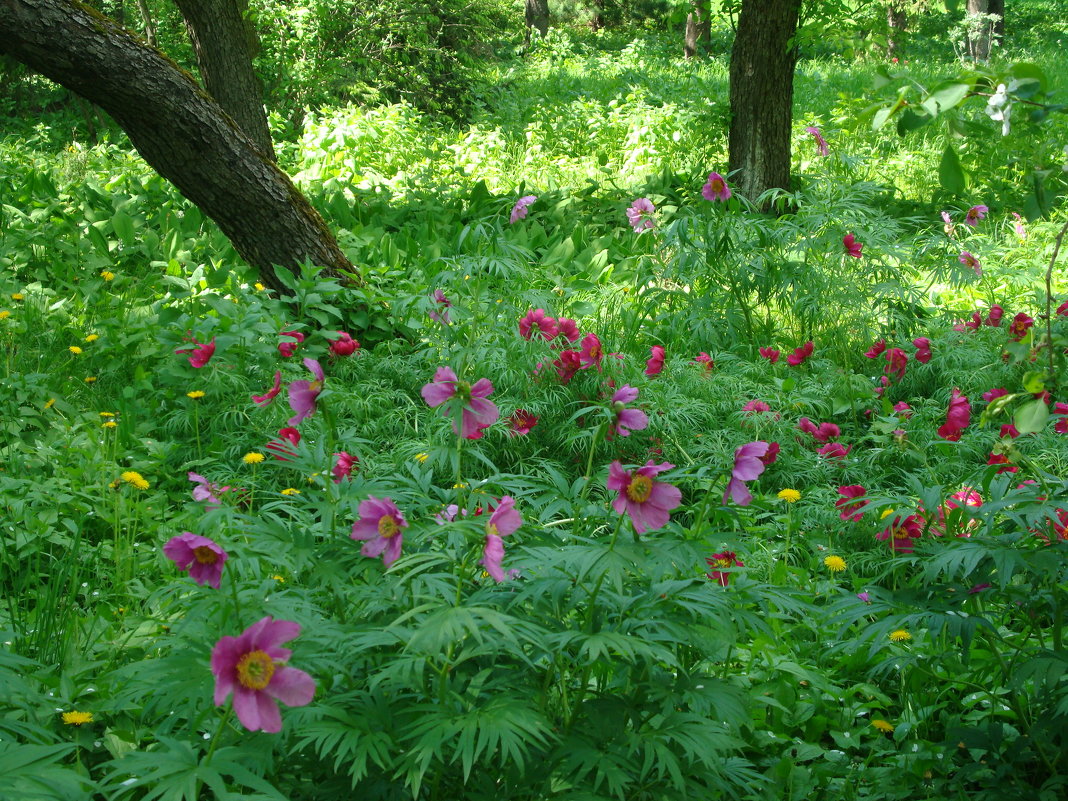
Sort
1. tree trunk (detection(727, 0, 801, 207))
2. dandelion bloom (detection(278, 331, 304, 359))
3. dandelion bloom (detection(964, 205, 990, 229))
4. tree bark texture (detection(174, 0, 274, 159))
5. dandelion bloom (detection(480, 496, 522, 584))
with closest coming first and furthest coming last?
dandelion bloom (detection(480, 496, 522, 584)) < dandelion bloom (detection(278, 331, 304, 359)) < dandelion bloom (detection(964, 205, 990, 229)) < tree trunk (detection(727, 0, 801, 207)) < tree bark texture (detection(174, 0, 274, 159))

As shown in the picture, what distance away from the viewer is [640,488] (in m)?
1.33

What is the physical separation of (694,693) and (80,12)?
348cm

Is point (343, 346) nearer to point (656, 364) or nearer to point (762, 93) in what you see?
point (656, 364)

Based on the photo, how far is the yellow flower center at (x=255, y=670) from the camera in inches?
44.1

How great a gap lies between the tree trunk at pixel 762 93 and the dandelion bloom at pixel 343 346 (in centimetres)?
311

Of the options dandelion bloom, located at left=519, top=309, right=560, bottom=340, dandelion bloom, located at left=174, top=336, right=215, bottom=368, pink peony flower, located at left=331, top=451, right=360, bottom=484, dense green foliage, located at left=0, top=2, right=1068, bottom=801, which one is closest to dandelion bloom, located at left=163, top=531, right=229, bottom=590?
dense green foliage, located at left=0, top=2, right=1068, bottom=801

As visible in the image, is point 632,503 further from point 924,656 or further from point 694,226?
point 694,226

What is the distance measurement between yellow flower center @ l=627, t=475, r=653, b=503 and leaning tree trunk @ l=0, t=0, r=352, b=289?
3151 mm

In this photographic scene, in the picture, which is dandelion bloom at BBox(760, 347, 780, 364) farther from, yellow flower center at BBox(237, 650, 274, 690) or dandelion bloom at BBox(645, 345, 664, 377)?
yellow flower center at BBox(237, 650, 274, 690)

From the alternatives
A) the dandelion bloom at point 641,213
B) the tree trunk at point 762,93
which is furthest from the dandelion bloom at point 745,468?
the tree trunk at point 762,93

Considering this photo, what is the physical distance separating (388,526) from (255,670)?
0.98 ft

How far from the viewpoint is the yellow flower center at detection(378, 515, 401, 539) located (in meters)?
1.36

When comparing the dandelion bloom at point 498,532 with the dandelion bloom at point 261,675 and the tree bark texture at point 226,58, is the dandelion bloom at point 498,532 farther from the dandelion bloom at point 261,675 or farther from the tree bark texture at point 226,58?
the tree bark texture at point 226,58

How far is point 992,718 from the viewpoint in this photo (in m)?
1.82
